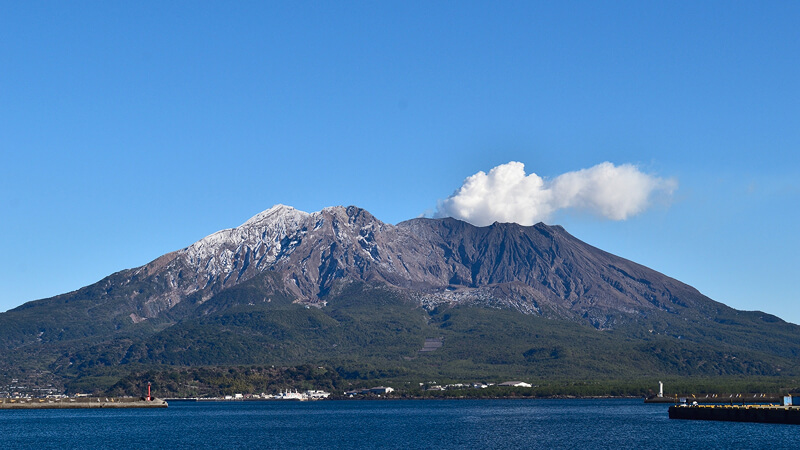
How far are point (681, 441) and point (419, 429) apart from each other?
51051mm

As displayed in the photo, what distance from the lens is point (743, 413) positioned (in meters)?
158

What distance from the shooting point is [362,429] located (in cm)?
17212

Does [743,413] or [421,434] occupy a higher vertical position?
[743,413]

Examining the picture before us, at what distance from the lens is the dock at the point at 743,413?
485 feet

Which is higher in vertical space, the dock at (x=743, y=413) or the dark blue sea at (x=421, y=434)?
the dock at (x=743, y=413)

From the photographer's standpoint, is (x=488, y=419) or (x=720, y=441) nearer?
(x=720, y=441)

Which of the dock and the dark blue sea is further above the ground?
the dock

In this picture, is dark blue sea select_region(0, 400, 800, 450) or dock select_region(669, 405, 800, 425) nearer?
dark blue sea select_region(0, 400, 800, 450)

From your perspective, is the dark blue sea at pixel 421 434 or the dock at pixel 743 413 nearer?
the dark blue sea at pixel 421 434

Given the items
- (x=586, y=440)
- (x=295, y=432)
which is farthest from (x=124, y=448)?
(x=586, y=440)

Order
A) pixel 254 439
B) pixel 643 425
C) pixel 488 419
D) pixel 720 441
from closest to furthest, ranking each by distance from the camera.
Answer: pixel 720 441
pixel 254 439
pixel 643 425
pixel 488 419

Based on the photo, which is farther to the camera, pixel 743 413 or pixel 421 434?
pixel 743 413

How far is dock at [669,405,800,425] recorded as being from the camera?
147750 mm

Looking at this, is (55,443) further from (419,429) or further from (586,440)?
(586,440)
